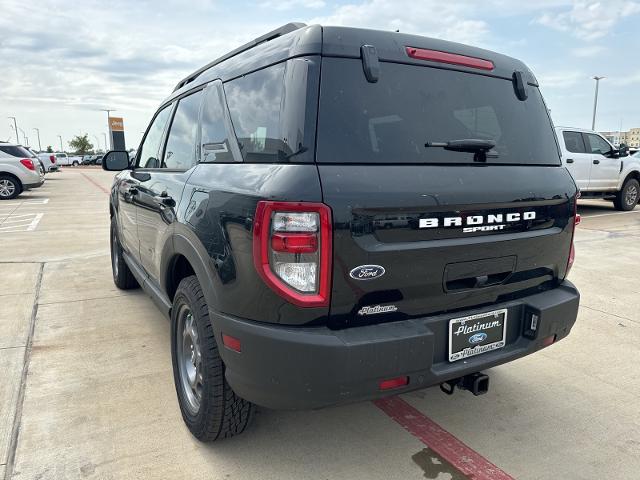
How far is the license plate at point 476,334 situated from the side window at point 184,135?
1.67m

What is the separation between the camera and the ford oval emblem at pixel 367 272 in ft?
6.11

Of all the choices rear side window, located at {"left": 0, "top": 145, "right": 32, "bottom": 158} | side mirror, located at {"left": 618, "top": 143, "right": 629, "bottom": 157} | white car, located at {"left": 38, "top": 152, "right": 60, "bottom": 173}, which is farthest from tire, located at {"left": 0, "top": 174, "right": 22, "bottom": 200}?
side mirror, located at {"left": 618, "top": 143, "right": 629, "bottom": 157}

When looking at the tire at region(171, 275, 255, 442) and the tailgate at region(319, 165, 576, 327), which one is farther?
the tire at region(171, 275, 255, 442)

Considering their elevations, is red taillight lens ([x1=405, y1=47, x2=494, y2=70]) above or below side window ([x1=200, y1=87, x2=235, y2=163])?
above

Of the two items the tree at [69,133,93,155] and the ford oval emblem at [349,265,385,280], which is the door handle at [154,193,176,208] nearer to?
the ford oval emblem at [349,265,385,280]

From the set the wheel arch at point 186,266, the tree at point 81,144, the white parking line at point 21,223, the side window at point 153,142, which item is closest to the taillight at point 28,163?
the white parking line at point 21,223

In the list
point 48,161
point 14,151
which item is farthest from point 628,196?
point 48,161

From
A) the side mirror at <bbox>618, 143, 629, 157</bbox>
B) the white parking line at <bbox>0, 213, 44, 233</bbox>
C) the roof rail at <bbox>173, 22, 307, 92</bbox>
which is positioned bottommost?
the white parking line at <bbox>0, 213, 44, 233</bbox>

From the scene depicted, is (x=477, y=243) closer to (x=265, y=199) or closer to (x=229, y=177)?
(x=265, y=199)

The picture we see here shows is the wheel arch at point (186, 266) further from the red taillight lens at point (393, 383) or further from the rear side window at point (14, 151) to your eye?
the rear side window at point (14, 151)

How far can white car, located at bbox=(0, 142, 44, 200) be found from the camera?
14672 millimetres

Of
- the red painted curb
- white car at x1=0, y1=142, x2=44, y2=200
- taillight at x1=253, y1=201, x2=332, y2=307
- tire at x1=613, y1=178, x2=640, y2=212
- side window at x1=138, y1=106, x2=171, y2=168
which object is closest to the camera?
taillight at x1=253, y1=201, x2=332, y2=307

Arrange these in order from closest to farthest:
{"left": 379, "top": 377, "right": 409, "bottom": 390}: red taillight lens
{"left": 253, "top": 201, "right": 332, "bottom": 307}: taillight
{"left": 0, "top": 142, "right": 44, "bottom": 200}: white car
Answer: {"left": 253, "top": 201, "right": 332, "bottom": 307}: taillight
{"left": 379, "top": 377, "right": 409, "bottom": 390}: red taillight lens
{"left": 0, "top": 142, "right": 44, "bottom": 200}: white car

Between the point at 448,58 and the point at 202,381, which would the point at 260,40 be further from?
the point at 202,381
